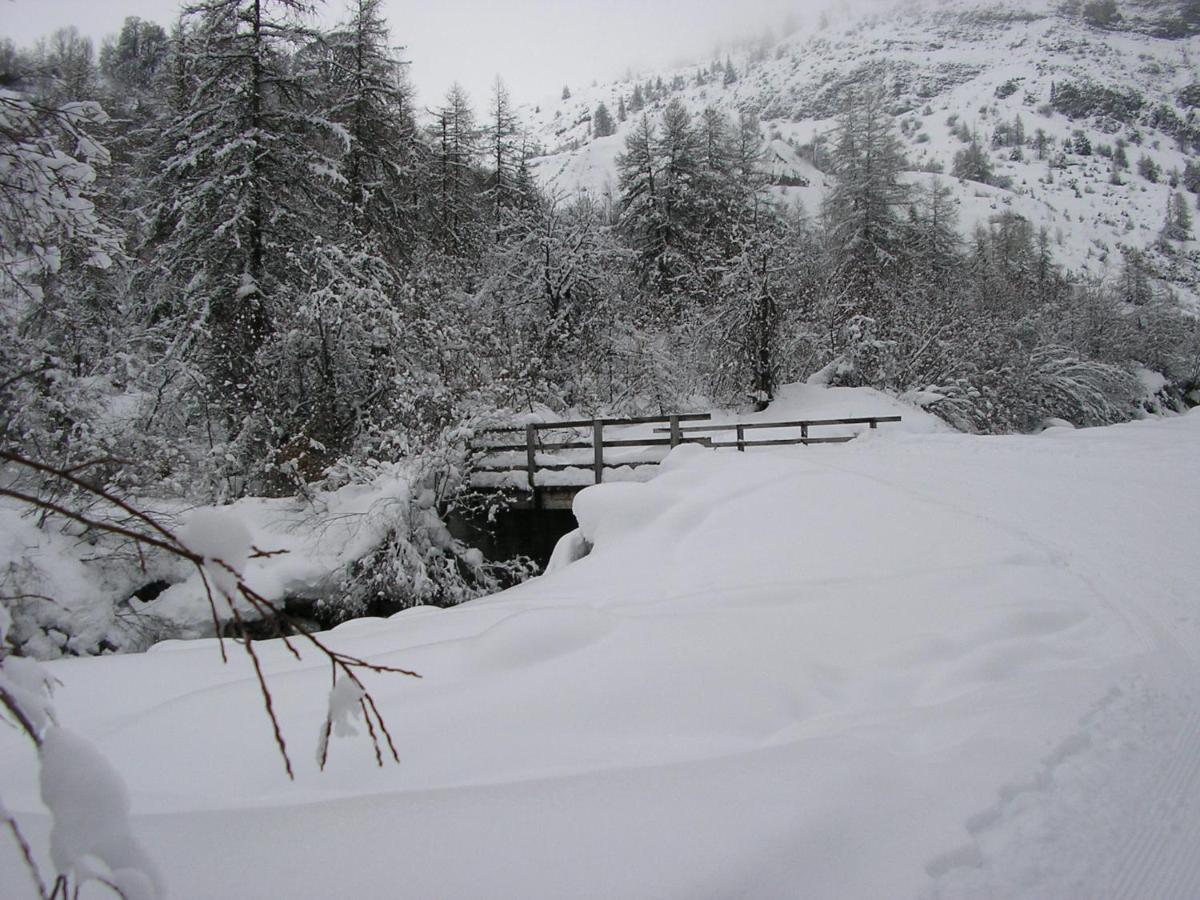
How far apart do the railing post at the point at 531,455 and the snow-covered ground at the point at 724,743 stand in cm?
638

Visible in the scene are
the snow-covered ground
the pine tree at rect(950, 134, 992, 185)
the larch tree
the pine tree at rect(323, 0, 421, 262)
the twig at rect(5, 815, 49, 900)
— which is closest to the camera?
the twig at rect(5, 815, 49, 900)

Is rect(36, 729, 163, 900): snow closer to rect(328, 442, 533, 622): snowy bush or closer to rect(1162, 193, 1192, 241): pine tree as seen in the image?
rect(328, 442, 533, 622): snowy bush

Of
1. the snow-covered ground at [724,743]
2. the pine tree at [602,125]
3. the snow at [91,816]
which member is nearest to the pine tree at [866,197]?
the snow-covered ground at [724,743]

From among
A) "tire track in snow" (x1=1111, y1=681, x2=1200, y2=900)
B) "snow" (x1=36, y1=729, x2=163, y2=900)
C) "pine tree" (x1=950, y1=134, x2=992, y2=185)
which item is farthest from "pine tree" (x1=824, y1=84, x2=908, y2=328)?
"pine tree" (x1=950, y1=134, x2=992, y2=185)

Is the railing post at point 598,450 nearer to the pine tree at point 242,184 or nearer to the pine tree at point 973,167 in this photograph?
the pine tree at point 242,184

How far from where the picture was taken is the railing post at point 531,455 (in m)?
10.8

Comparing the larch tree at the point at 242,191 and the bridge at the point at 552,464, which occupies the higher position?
the larch tree at the point at 242,191

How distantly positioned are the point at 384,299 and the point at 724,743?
1134 centimetres

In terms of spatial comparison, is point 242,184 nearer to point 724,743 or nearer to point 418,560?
point 418,560

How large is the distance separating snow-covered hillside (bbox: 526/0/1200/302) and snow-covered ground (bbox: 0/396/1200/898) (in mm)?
32420

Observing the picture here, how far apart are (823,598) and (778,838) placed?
2139 millimetres

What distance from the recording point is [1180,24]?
125688 millimetres

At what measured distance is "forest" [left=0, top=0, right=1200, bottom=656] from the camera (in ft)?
27.5

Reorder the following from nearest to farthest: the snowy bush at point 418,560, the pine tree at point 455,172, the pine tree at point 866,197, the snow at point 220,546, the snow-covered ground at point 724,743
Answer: the snow at point 220,546
the snow-covered ground at point 724,743
the snowy bush at point 418,560
the pine tree at point 455,172
the pine tree at point 866,197
